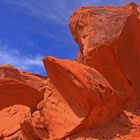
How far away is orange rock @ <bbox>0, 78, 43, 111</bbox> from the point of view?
14.6m

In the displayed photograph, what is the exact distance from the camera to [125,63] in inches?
372

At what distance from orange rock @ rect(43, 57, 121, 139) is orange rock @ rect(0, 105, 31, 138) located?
4838mm

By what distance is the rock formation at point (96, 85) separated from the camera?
7.87 m

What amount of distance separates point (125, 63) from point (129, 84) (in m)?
0.48

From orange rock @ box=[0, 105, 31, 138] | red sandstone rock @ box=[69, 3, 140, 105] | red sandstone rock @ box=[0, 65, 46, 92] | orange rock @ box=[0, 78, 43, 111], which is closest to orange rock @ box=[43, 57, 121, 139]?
red sandstone rock @ box=[69, 3, 140, 105]

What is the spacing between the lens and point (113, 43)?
911 cm

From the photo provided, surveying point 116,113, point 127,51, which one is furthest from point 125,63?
point 116,113

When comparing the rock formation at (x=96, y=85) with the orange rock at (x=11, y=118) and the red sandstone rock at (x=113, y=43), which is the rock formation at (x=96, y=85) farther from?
the orange rock at (x=11, y=118)

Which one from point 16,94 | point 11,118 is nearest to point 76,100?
point 11,118

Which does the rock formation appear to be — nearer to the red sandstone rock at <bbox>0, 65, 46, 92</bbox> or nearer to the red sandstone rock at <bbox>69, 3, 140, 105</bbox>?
the red sandstone rock at <bbox>69, 3, 140, 105</bbox>

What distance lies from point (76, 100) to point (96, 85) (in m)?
0.54

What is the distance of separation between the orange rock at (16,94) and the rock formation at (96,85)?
496 cm

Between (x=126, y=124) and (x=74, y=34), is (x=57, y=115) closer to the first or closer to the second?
(x=126, y=124)

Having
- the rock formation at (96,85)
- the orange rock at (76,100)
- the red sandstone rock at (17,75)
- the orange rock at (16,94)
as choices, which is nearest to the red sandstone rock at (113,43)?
the rock formation at (96,85)
